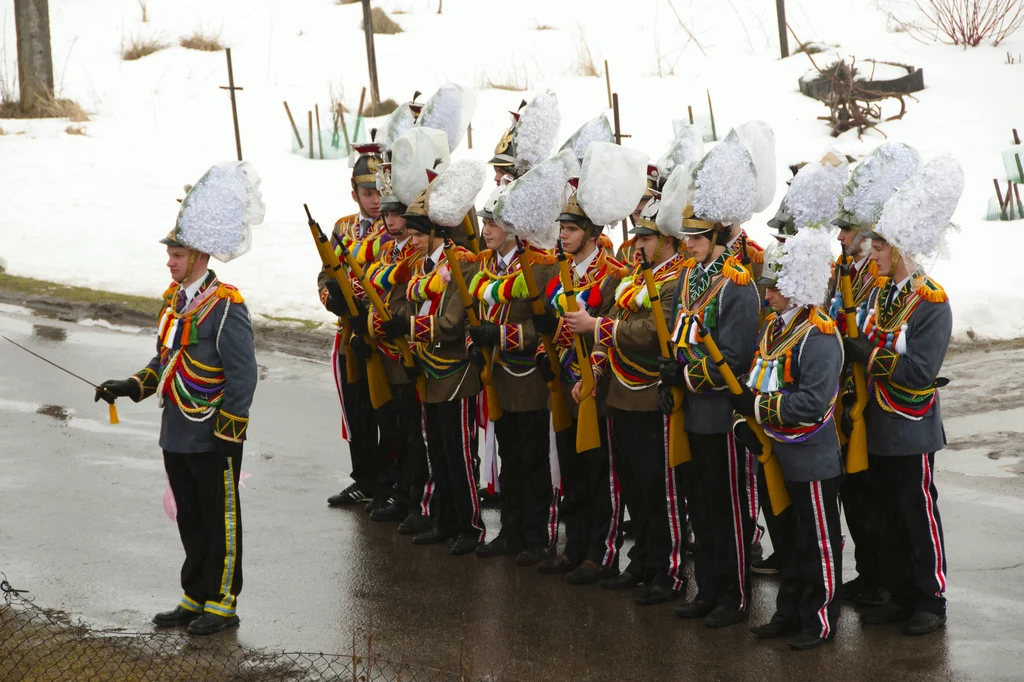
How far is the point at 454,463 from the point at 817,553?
7.43 ft

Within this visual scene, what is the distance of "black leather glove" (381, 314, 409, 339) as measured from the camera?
696cm

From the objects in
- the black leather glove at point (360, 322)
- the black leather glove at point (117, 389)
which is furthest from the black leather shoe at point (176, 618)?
the black leather glove at point (360, 322)

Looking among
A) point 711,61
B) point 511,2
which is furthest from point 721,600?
point 511,2

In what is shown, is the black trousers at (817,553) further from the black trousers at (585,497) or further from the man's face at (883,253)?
the black trousers at (585,497)

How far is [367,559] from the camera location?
691 centimetres

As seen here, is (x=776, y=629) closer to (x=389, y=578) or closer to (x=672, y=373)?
(x=672, y=373)

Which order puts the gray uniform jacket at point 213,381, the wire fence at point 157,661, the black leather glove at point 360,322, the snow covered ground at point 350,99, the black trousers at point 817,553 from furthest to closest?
the snow covered ground at point 350,99 < the black leather glove at point 360,322 < the gray uniform jacket at point 213,381 < the black trousers at point 817,553 < the wire fence at point 157,661

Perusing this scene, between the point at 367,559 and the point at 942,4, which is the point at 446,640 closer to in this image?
the point at 367,559

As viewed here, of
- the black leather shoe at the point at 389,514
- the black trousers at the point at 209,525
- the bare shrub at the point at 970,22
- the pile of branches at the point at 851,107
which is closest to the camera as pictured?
the black trousers at the point at 209,525

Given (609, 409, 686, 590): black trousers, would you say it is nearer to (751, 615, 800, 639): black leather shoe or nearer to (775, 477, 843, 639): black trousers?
(751, 615, 800, 639): black leather shoe

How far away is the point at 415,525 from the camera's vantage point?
733 centimetres

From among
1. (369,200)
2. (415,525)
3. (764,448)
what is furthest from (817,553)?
(369,200)

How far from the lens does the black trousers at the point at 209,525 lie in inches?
229

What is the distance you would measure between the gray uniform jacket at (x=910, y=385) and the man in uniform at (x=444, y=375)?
7.35 ft
